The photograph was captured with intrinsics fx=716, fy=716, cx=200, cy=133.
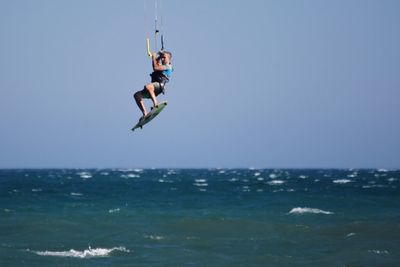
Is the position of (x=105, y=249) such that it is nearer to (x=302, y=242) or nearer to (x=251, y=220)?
(x=302, y=242)

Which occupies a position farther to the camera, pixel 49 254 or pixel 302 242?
pixel 302 242

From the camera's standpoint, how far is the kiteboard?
51.2ft

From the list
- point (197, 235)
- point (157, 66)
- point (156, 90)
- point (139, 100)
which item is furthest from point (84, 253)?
point (157, 66)

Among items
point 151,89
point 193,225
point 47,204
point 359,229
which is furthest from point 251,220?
point 151,89

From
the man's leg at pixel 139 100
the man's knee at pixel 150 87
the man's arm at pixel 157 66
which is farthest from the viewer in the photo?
the man's leg at pixel 139 100

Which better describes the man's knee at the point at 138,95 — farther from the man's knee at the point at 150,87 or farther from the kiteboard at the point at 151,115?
the kiteboard at the point at 151,115

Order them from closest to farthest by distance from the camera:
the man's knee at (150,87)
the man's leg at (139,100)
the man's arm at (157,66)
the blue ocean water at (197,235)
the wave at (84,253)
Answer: the man's arm at (157,66) → the man's knee at (150,87) → the man's leg at (139,100) → the blue ocean water at (197,235) → the wave at (84,253)

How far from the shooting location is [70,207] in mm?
44062

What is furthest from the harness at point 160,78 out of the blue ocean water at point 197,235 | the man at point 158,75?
the blue ocean water at point 197,235

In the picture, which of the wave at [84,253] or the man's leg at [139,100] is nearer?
the man's leg at [139,100]

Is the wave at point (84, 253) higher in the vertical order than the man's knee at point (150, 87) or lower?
lower

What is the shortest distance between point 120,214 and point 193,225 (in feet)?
21.6

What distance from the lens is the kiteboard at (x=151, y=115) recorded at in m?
15.6

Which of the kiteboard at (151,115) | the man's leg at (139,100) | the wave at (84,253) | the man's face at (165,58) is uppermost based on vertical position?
the man's face at (165,58)
